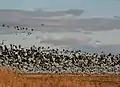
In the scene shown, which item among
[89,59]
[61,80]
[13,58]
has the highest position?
[61,80]

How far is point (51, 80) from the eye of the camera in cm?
1769

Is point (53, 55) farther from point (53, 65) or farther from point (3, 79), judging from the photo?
point (3, 79)

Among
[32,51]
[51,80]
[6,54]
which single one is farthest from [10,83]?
[32,51]

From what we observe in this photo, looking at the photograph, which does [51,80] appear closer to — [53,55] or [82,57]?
[53,55]

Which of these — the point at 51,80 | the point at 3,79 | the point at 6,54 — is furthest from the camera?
the point at 6,54

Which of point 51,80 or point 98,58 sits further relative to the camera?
point 98,58

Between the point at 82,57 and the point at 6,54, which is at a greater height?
the point at 6,54

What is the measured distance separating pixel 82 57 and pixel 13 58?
Answer: 34.1 meters

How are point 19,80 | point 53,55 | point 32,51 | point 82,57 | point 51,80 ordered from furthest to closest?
point 82,57 → point 53,55 → point 32,51 → point 51,80 → point 19,80

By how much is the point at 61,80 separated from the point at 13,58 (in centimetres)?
3171

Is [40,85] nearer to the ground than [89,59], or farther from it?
farther from it

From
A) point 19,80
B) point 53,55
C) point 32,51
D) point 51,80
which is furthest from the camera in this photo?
point 53,55

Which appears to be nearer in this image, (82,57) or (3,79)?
(3,79)

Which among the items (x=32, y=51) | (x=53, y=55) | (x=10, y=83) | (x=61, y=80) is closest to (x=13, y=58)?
(x=32, y=51)
